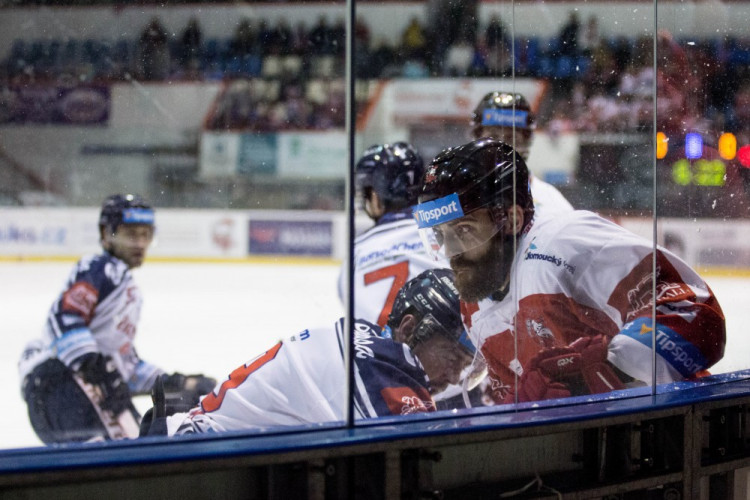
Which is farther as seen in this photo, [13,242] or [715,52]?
[13,242]

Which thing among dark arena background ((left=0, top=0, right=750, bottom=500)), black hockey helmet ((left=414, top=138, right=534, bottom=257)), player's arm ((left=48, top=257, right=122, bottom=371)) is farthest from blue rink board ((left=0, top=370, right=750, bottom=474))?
player's arm ((left=48, top=257, right=122, bottom=371))

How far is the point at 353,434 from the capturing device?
52.0 inches

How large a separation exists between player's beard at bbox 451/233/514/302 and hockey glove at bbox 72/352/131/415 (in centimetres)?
159

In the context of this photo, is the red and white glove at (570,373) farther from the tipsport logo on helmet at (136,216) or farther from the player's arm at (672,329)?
the tipsport logo on helmet at (136,216)

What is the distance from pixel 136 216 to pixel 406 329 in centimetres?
178

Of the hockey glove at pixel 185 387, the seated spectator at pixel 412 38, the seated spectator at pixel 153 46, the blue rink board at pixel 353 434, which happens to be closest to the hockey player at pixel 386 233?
the hockey glove at pixel 185 387

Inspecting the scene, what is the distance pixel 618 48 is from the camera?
1971mm

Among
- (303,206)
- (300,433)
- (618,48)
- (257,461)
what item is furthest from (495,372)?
(303,206)

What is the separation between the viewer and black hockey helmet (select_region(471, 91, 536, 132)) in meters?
2.12

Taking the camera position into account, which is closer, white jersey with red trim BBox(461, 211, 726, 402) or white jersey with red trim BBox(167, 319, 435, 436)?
white jersey with red trim BBox(167, 319, 435, 436)

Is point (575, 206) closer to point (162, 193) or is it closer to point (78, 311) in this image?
point (78, 311)

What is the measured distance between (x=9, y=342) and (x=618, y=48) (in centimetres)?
345

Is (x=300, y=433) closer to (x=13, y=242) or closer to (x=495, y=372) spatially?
(x=495, y=372)

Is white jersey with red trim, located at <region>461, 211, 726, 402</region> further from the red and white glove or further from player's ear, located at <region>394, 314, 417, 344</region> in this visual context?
player's ear, located at <region>394, 314, 417, 344</region>
